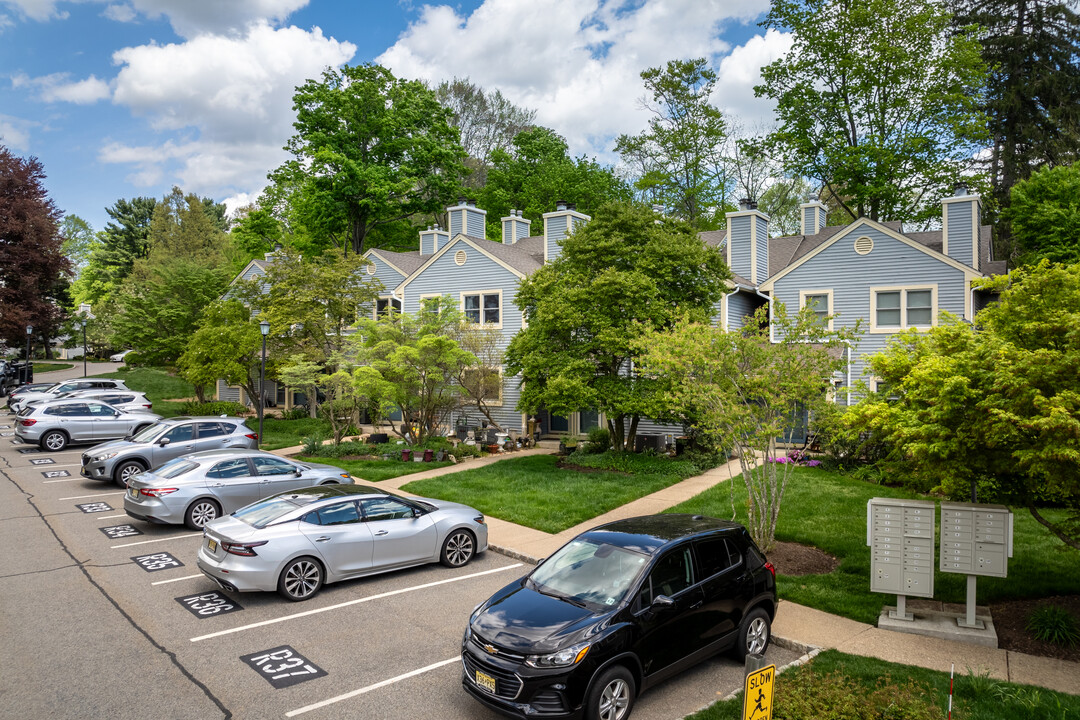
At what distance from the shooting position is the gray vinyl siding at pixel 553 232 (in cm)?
2738

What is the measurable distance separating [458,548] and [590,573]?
4683 millimetres

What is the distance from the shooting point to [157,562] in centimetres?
1129

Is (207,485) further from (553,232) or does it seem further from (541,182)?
(541,182)

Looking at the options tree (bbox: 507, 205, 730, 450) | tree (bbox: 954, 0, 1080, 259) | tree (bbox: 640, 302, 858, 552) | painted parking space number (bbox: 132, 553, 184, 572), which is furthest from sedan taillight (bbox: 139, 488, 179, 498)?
tree (bbox: 954, 0, 1080, 259)

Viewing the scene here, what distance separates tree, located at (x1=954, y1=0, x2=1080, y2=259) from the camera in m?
33.0

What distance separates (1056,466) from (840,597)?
138 inches

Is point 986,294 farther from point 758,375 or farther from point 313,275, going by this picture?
point 313,275

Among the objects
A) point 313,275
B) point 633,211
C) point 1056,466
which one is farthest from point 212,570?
point 313,275

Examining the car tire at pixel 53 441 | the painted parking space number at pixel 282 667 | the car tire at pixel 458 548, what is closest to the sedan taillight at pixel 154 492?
the car tire at pixel 458 548

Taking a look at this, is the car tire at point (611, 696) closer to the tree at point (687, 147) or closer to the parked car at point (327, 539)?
the parked car at point (327, 539)

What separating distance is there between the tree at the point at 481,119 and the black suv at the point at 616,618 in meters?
49.9

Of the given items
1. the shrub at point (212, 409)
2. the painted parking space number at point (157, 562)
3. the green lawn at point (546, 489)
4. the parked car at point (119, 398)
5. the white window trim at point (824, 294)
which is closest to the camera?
the painted parking space number at point (157, 562)

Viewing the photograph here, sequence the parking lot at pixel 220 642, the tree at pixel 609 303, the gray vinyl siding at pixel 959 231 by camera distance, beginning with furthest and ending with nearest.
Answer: the gray vinyl siding at pixel 959 231, the tree at pixel 609 303, the parking lot at pixel 220 642

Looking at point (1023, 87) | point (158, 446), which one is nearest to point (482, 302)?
point (158, 446)
